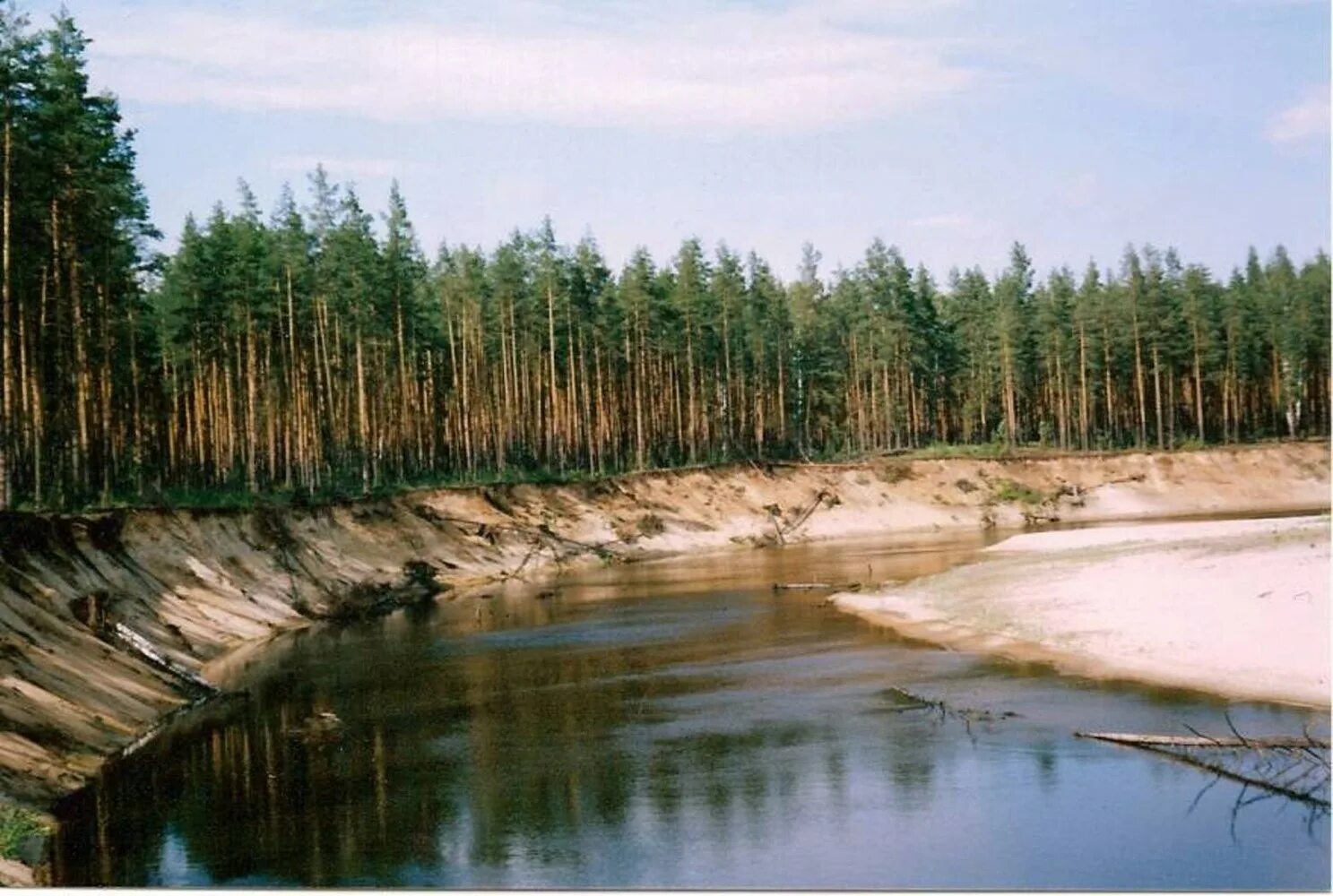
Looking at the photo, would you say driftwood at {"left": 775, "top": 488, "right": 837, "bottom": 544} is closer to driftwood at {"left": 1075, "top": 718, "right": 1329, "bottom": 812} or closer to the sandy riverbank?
the sandy riverbank

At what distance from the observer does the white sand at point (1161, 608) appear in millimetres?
24250

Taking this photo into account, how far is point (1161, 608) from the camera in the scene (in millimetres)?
29703

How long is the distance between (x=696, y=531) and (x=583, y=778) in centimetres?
4980

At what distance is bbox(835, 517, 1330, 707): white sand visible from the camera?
2425 cm

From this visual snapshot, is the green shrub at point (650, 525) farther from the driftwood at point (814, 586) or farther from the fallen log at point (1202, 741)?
the fallen log at point (1202, 741)

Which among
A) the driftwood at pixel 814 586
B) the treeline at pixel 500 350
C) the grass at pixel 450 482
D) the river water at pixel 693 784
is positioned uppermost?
the treeline at pixel 500 350

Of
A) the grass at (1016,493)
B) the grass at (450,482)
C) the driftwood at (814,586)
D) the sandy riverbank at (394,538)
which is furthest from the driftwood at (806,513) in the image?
the driftwood at (814,586)

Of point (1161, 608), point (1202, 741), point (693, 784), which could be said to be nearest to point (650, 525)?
point (1161, 608)

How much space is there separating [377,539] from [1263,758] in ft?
134

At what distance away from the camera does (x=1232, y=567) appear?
31.2 meters

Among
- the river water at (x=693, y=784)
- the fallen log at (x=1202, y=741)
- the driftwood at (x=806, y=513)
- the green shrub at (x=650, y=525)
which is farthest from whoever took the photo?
the driftwood at (x=806, y=513)

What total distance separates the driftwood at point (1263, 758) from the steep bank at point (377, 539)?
1743cm


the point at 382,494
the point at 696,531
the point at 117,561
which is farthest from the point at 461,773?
the point at 696,531

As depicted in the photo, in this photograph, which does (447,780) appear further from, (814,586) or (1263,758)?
(814,586)
